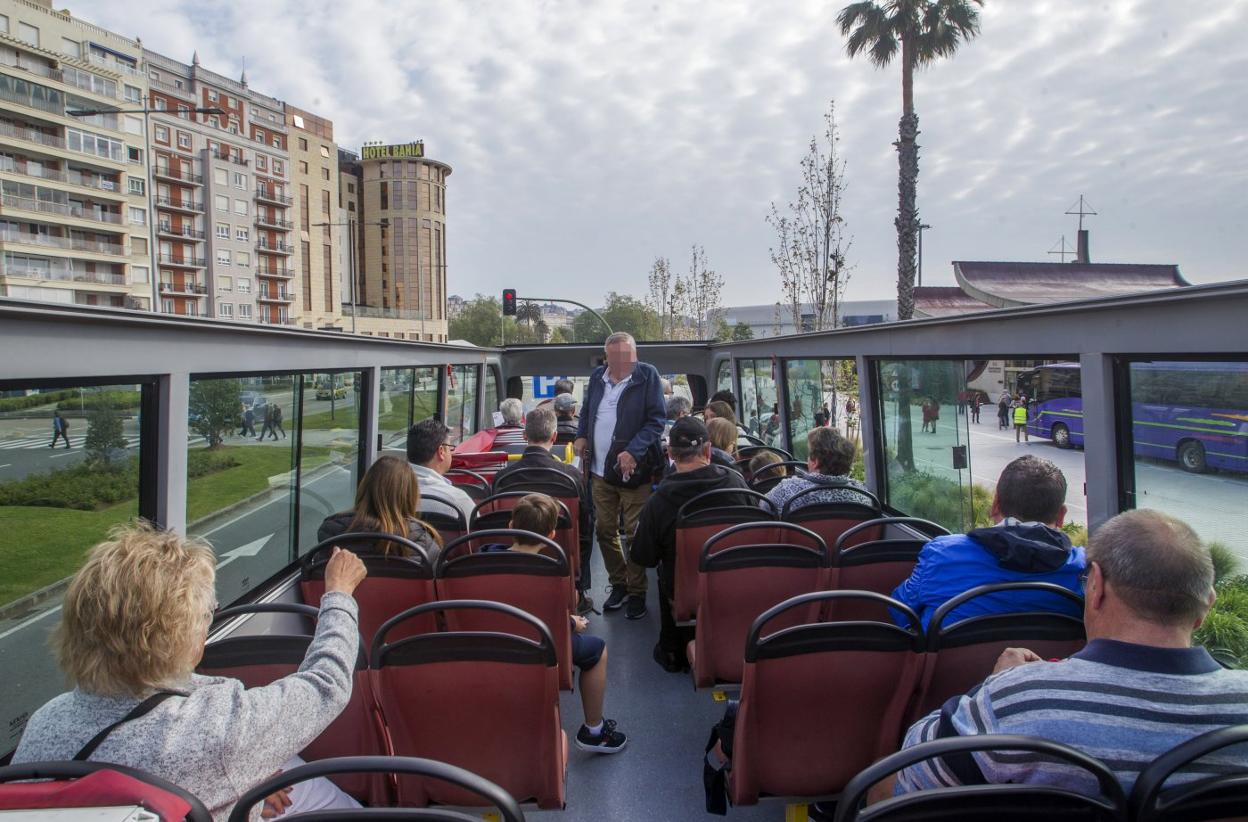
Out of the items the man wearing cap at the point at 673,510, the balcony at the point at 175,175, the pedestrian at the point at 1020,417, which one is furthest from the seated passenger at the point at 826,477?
the balcony at the point at 175,175

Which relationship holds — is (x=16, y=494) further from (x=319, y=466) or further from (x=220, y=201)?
(x=220, y=201)

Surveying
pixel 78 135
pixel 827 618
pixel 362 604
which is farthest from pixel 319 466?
pixel 78 135

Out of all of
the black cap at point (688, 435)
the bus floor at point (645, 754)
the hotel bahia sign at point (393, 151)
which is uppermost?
the hotel bahia sign at point (393, 151)

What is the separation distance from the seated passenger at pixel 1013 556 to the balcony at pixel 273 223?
285 ft

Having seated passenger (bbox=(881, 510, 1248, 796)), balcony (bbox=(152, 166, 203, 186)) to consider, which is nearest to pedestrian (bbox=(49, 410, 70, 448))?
seated passenger (bbox=(881, 510, 1248, 796))

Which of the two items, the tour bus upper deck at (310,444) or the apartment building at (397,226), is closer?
the tour bus upper deck at (310,444)

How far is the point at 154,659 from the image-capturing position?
1647 millimetres

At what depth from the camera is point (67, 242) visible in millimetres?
65312

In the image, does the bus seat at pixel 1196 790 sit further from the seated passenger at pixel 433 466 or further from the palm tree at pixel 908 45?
the palm tree at pixel 908 45

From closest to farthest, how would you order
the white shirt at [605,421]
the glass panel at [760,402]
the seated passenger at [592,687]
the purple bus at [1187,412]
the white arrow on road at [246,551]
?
1. the purple bus at [1187,412]
2. the seated passenger at [592,687]
3. the white arrow on road at [246,551]
4. the white shirt at [605,421]
5. the glass panel at [760,402]

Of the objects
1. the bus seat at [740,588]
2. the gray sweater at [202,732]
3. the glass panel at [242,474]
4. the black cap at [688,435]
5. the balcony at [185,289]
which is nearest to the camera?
the gray sweater at [202,732]

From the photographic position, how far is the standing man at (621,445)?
560 centimetres

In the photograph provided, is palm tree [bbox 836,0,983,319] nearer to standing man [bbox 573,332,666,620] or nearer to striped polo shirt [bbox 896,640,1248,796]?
standing man [bbox 573,332,666,620]

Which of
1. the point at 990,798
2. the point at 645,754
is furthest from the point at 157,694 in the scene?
the point at 645,754
